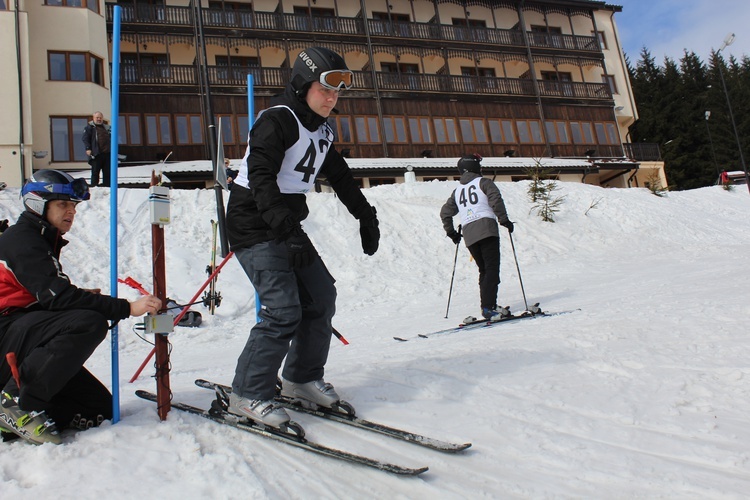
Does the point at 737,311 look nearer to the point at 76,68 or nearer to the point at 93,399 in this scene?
the point at 93,399

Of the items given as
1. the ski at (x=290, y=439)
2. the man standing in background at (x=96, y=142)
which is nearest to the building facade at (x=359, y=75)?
the man standing in background at (x=96, y=142)

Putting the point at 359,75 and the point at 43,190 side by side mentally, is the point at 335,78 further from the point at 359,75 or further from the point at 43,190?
the point at 359,75

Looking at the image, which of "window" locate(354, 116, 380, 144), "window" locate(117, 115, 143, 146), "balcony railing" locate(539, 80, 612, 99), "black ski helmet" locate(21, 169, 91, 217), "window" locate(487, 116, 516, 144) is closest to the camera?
"black ski helmet" locate(21, 169, 91, 217)

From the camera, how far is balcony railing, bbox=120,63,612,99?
22062 millimetres

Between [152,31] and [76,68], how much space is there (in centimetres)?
439

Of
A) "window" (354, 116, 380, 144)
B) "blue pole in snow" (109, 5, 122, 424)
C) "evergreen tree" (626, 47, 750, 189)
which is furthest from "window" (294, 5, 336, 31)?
"evergreen tree" (626, 47, 750, 189)

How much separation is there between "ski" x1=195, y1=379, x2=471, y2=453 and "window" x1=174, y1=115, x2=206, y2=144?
2028 centimetres

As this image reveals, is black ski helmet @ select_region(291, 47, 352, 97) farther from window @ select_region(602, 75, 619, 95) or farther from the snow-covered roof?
window @ select_region(602, 75, 619, 95)

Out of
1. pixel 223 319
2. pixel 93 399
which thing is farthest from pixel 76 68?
pixel 93 399

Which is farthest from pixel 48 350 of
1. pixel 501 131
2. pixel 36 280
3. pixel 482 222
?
pixel 501 131

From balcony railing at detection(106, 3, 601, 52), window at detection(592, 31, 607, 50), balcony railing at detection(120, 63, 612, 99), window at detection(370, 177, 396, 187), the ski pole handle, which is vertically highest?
window at detection(592, 31, 607, 50)

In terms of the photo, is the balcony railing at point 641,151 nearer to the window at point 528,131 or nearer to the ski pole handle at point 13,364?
the window at point 528,131

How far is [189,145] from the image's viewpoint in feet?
72.6

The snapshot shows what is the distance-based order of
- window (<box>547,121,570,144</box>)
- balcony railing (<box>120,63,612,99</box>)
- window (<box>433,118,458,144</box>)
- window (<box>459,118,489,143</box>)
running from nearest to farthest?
balcony railing (<box>120,63,612,99</box>) → window (<box>433,118,458,144</box>) → window (<box>459,118,489,143</box>) → window (<box>547,121,570,144</box>)
